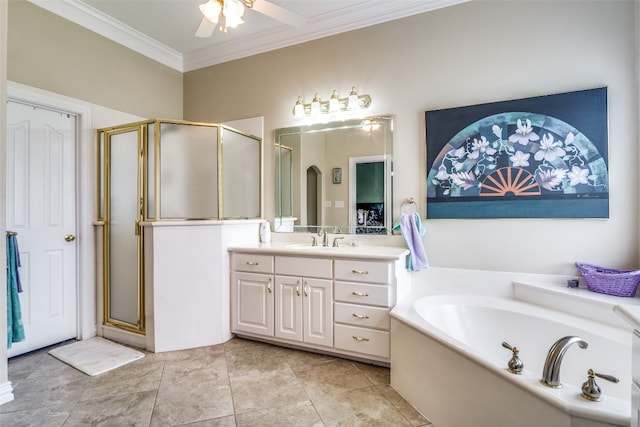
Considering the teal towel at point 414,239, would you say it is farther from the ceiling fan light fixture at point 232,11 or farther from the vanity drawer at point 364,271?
the ceiling fan light fixture at point 232,11

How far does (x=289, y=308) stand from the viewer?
2.52 meters

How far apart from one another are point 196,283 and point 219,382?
2.74ft

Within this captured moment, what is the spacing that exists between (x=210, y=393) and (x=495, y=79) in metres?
2.94

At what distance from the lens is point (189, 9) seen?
2779mm

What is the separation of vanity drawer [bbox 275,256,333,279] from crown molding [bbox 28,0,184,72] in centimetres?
261

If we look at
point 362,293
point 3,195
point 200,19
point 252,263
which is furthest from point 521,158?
point 3,195

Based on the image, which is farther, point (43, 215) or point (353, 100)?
point (353, 100)

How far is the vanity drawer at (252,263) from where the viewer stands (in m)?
2.62

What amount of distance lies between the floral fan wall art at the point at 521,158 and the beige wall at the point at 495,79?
76 millimetres

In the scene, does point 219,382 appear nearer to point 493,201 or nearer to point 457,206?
point 457,206

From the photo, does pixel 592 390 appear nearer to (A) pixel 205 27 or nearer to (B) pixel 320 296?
(B) pixel 320 296

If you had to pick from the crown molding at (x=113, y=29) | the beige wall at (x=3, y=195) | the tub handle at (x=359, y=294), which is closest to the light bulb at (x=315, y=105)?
the tub handle at (x=359, y=294)

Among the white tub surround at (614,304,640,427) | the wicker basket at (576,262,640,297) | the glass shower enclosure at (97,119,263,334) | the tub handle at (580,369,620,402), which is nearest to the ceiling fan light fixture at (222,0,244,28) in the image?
the glass shower enclosure at (97,119,263,334)

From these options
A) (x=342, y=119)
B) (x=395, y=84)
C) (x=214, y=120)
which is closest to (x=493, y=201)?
(x=395, y=84)
